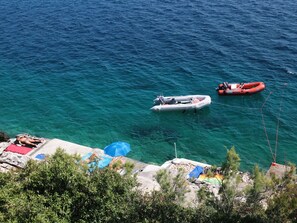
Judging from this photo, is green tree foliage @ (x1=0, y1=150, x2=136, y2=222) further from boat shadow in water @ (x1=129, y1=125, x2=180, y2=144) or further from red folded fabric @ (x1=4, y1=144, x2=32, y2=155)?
boat shadow in water @ (x1=129, y1=125, x2=180, y2=144)

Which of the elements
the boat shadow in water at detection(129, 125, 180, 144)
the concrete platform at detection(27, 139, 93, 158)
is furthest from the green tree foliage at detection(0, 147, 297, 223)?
the boat shadow in water at detection(129, 125, 180, 144)

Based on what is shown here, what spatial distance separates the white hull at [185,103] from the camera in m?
50.5

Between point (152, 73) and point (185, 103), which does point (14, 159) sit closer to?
point (185, 103)

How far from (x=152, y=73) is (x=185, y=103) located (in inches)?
392

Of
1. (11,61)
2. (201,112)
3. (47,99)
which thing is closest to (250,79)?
(201,112)

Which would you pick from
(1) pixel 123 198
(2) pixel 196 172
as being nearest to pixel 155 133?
(2) pixel 196 172

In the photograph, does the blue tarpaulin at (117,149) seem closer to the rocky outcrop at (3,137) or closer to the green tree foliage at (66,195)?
the rocky outcrop at (3,137)

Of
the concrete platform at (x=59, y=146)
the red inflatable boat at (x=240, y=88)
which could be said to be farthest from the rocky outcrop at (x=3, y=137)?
the red inflatable boat at (x=240, y=88)

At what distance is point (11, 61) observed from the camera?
2525 inches

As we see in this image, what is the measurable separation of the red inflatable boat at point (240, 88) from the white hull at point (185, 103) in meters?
3.26

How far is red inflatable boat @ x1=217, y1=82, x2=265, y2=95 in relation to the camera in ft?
174

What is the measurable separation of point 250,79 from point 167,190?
34707 mm

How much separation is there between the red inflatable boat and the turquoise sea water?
0.92 metres

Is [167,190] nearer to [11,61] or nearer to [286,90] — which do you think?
[286,90]
